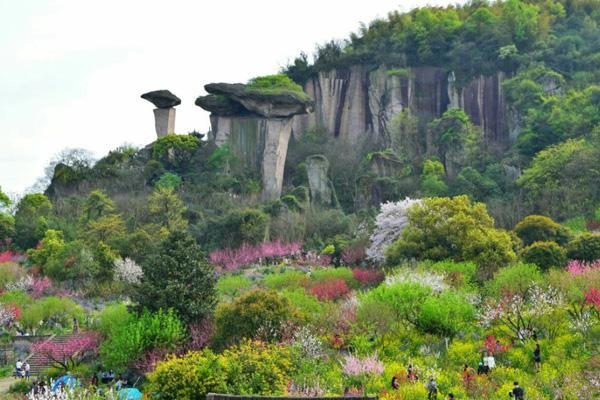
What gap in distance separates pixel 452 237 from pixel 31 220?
3255cm

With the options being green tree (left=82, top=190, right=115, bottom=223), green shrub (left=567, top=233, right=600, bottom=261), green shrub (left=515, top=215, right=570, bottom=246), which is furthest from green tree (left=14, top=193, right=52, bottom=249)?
green shrub (left=567, top=233, right=600, bottom=261)

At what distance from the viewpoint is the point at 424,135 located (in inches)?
2569

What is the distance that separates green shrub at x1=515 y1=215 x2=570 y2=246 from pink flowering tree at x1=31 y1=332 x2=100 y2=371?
2064 cm

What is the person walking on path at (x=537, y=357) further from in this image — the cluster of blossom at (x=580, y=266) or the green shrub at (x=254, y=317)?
the green shrub at (x=254, y=317)

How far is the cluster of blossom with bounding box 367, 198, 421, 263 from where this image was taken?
136 ft

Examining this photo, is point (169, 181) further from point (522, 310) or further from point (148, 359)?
point (522, 310)

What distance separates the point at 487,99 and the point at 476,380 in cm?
4587

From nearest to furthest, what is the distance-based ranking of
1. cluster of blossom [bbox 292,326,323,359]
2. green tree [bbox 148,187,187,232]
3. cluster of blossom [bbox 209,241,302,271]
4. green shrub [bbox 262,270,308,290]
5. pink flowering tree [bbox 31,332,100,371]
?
cluster of blossom [bbox 292,326,323,359] < pink flowering tree [bbox 31,332,100,371] < green shrub [bbox 262,270,308,290] < cluster of blossom [bbox 209,241,302,271] < green tree [bbox 148,187,187,232]

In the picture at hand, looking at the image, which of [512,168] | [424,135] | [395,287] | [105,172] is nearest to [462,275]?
[395,287]

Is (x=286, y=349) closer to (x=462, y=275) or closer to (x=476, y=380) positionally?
(x=476, y=380)

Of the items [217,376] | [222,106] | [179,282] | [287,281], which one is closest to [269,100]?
[222,106]

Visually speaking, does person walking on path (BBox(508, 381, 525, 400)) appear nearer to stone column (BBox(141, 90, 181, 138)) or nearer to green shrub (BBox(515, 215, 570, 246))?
green shrub (BBox(515, 215, 570, 246))

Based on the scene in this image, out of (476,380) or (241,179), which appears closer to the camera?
(476,380)

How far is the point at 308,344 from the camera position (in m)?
25.7
